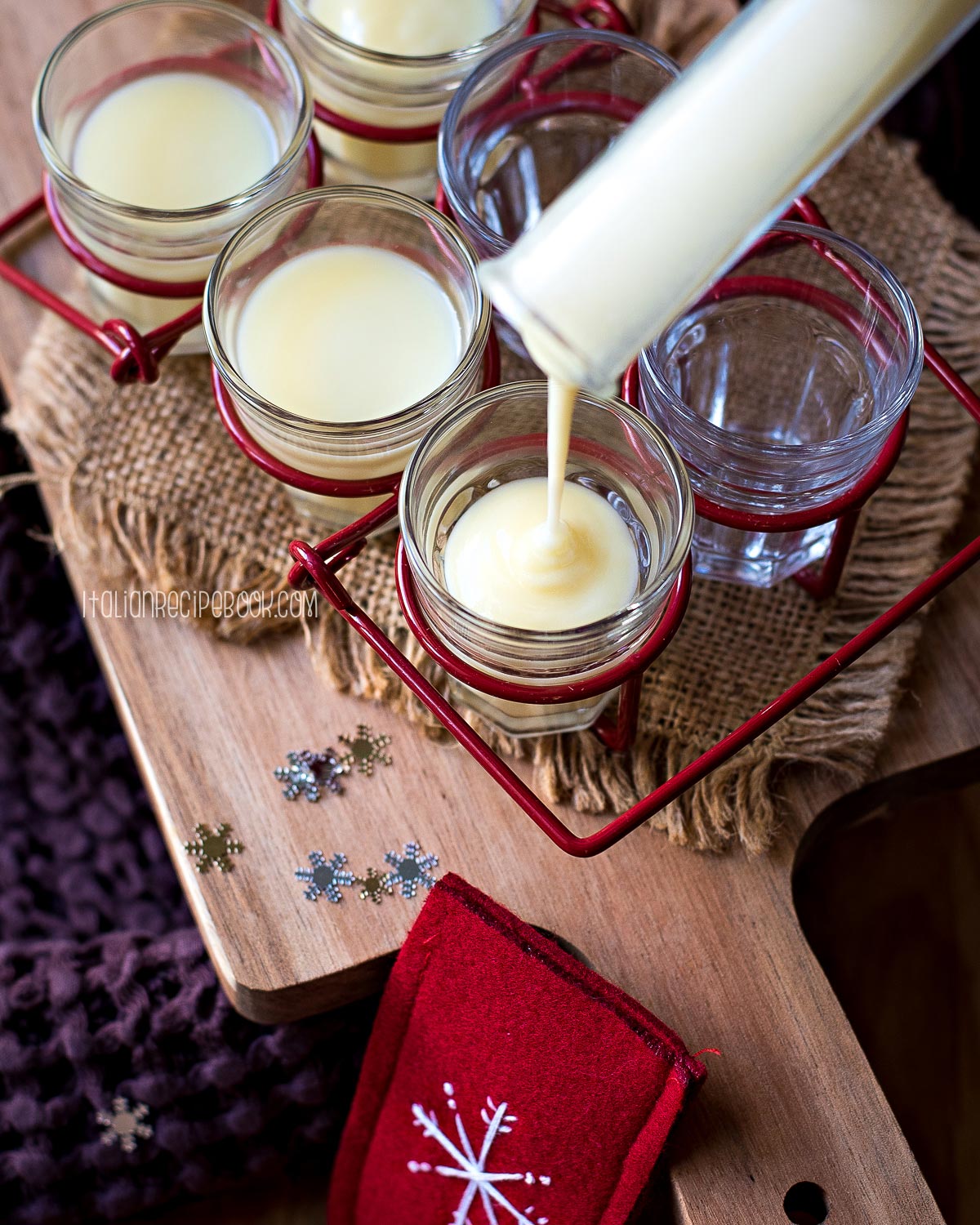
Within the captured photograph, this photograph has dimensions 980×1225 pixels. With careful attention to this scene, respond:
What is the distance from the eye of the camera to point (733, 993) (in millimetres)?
665

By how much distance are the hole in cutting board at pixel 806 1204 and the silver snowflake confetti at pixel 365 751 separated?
1.03ft

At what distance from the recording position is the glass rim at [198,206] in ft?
2.23

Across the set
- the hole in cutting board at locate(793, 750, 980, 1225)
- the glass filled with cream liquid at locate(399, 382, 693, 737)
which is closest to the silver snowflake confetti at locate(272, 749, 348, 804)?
the glass filled with cream liquid at locate(399, 382, 693, 737)

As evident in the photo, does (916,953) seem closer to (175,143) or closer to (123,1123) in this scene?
(123,1123)

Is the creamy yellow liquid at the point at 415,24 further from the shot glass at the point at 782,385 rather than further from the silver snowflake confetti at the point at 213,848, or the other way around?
the silver snowflake confetti at the point at 213,848

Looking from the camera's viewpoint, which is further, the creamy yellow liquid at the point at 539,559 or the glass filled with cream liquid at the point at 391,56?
the glass filled with cream liquid at the point at 391,56

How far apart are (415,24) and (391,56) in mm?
73

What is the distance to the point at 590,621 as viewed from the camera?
0.60 m

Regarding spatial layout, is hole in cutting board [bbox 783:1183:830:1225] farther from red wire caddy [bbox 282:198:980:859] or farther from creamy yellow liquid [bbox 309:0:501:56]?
creamy yellow liquid [bbox 309:0:501:56]

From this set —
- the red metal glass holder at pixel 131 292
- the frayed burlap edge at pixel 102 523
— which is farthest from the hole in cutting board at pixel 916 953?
the red metal glass holder at pixel 131 292

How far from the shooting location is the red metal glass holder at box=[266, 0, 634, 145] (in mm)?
762

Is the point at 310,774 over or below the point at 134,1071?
over

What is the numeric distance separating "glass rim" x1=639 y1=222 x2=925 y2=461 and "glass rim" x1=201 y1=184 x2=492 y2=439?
90 mm

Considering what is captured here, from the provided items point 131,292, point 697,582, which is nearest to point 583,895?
point 697,582
